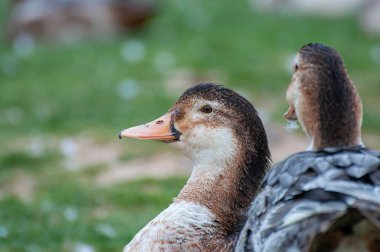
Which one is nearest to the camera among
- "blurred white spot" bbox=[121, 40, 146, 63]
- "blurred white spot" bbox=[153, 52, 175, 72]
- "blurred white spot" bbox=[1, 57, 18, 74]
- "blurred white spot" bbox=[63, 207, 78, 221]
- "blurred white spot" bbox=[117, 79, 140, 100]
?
"blurred white spot" bbox=[63, 207, 78, 221]

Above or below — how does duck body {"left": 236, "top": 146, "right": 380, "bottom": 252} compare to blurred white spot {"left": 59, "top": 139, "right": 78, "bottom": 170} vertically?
below

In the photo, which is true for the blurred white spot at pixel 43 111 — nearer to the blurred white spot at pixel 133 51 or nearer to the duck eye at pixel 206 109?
the blurred white spot at pixel 133 51

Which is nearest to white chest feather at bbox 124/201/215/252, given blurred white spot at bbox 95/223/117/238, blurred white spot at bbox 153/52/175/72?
blurred white spot at bbox 95/223/117/238

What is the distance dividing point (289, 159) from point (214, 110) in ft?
2.92

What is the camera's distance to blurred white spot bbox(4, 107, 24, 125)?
9.42m

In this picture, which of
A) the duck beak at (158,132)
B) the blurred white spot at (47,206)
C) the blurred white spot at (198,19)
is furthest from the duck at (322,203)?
the blurred white spot at (198,19)

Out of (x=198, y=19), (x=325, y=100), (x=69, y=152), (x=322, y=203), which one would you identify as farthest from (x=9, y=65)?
(x=322, y=203)

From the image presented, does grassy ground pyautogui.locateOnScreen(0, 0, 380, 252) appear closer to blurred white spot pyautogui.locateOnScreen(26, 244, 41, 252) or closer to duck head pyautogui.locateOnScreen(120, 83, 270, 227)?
blurred white spot pyautogui.locateOnScreen(26, 244, 41, 252)

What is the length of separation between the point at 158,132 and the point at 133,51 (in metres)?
7.38

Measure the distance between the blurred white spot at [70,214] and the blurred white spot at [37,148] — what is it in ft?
5.36

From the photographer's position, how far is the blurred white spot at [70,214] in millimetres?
6441

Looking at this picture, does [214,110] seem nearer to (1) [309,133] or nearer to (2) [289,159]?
(1) [309,133]

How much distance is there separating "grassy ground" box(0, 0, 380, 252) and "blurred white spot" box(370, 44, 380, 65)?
46 mm

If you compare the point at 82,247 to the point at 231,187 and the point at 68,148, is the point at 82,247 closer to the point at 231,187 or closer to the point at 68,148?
the point at 231,187
